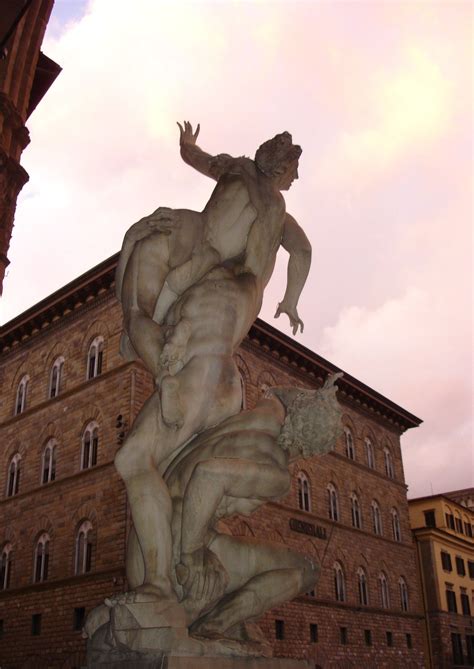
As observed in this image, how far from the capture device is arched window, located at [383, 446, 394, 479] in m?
41.6

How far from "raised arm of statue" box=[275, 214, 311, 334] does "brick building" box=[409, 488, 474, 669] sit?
45.2m

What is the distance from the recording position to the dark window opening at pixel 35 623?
25.8 m

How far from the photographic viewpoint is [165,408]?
336cm

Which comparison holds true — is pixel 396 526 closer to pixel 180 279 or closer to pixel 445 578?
pixel 445 578

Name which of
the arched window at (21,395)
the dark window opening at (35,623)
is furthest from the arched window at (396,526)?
the dark window opening at (35,623)

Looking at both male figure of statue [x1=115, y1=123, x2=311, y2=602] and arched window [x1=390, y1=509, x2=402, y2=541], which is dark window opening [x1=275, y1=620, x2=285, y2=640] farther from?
male figure of statue [x1=115, y1=123, x2=311, y2=602]

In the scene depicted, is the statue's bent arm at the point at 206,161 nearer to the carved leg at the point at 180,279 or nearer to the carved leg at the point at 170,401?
the carved leg at the point at 180,279

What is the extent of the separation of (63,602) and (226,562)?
23698mm

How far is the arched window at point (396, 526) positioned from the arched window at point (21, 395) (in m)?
21.0

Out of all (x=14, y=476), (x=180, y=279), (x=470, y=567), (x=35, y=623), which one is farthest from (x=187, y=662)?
(x=470, y=567)

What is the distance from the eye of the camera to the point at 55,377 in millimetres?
29547

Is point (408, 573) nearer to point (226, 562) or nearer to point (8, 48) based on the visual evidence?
point (8, 48)

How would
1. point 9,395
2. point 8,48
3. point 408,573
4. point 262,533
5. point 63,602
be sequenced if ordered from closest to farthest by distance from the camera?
point 8,48
point 63,602
point 262,533
point 9,395
point 408,573

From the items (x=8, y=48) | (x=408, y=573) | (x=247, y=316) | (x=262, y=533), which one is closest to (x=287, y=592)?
(x=247, y=316)
